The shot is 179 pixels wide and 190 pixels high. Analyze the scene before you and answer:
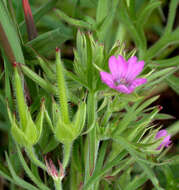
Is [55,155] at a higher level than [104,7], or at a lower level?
lower

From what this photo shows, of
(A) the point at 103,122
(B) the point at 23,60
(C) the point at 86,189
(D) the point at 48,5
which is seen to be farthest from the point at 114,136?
(D) the point at 48,5

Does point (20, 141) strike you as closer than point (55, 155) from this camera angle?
Yes

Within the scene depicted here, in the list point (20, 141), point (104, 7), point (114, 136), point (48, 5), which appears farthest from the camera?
point (48, 5)

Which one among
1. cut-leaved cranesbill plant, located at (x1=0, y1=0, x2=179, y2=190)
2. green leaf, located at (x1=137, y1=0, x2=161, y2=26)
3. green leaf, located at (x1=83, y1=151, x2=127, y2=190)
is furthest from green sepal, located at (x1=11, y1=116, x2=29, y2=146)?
green leaf, located at (x1=137, y1=0, x2=161, y2=26)

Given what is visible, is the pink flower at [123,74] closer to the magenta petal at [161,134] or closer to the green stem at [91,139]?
the green stem at [91,139]

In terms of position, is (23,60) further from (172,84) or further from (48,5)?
(172,84)

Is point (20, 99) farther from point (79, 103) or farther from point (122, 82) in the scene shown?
point (122, 82)

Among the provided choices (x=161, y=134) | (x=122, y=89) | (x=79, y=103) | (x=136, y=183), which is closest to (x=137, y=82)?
(x=122, y=89)
